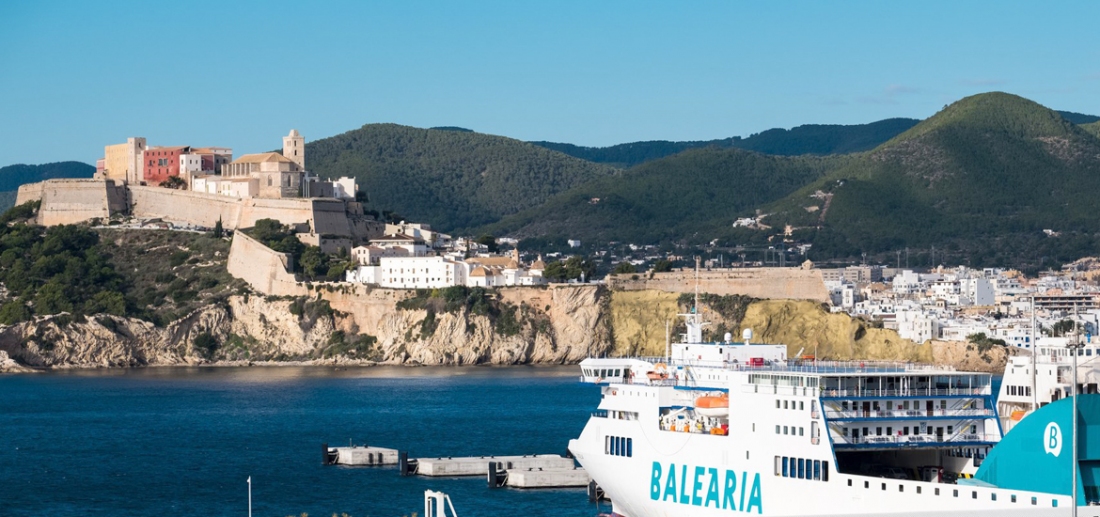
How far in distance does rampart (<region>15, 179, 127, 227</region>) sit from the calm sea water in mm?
19597

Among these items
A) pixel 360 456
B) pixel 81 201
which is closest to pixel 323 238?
pixel 81 201

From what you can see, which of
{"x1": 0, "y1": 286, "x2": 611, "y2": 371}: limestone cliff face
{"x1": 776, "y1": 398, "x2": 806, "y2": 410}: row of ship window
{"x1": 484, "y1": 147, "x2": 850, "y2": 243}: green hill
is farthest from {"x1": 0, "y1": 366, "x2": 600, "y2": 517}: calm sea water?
{"x1": 484, "y1": 147, "x2": 850, "y2": 243}: green hill

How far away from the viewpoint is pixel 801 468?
3103 cm

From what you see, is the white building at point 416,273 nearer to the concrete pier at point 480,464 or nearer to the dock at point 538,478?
the concrete pier at point 480,464

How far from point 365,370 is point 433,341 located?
451 centimetres

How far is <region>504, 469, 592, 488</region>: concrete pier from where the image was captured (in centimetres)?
4506

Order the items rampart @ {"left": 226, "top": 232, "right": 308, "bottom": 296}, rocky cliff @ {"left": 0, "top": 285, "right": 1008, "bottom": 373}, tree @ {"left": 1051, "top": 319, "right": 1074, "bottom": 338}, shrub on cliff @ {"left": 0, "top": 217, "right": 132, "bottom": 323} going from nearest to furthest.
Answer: tree @ {"left": 1051, "top": 319, "right": 1074, "bottom": 338} → rocky cliff @ {"left": 0, "top": 285, "right": 1008, "bottom": 373} → rampart @ {"left": 226, "top": 232, "right": 308, "bottom": 296} → shrub on cliff @ {"left": 0, "top": 217, "right": 132, "bottom": 323}

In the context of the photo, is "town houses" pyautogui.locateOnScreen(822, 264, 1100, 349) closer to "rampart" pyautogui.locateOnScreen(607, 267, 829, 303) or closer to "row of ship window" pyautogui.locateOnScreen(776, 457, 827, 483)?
"rampart" pyautogui.locateOnScreen(607, 267, 829, 303)

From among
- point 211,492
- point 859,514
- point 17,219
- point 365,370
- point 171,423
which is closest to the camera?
point 859,514

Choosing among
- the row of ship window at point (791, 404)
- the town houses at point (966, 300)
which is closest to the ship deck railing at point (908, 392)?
the row of ship window at point (791, 404)

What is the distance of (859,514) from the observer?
27.1m

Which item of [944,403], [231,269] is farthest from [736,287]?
[944,403]

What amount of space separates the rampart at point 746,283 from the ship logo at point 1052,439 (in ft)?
232

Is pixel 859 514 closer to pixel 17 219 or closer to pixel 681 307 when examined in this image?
pixel 681 307
